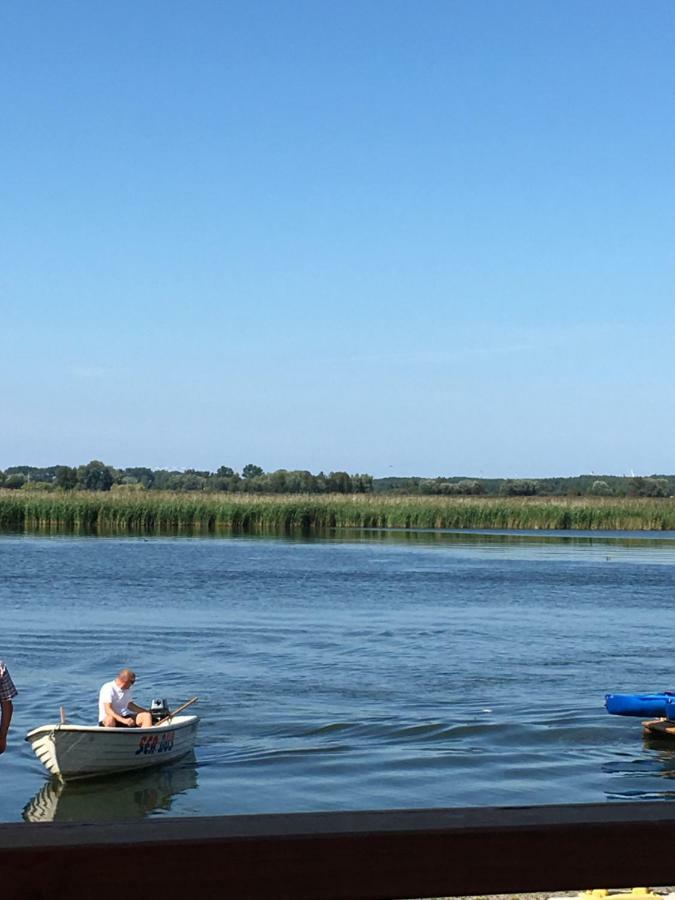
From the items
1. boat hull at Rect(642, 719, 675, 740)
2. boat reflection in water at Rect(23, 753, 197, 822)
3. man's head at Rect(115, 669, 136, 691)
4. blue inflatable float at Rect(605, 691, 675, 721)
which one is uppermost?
man's head at Rect(115, 669, 136, 691)

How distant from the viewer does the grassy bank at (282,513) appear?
7519 cm

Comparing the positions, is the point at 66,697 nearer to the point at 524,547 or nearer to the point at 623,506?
the point at 524,547

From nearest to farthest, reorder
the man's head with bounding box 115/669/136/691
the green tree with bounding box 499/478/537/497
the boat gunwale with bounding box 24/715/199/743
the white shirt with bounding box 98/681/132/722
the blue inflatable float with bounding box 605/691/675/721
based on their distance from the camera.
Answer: the boat gunwale with bounding box 24/715/199/743, the man's head with bounding box 115/669/136/691, the white shirt with bounding box 98/681/132/722, the blue inflatable float with bounding box 605/691/675/721, the green tree with bounding box 499/478/537/497

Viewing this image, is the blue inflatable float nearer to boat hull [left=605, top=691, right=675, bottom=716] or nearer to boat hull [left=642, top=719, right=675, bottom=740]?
boat hull [left=605, top=691, right=675, bottom=716]

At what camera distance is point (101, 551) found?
59656 millimetres

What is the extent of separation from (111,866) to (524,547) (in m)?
69.1

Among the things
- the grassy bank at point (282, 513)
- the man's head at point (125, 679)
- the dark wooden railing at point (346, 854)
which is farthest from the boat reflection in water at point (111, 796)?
the grassy bank at point (282, 513)

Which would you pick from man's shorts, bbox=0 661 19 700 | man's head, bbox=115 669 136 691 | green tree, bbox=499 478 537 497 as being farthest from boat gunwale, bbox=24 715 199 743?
green tree, bbox=499 478 537 497

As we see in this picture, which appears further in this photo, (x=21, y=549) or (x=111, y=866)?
(x=21, y=549)

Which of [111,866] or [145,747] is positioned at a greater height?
[111,866]

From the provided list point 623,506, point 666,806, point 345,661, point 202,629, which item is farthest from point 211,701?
point 623,506

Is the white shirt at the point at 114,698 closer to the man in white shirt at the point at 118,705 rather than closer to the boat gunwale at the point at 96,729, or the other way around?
the man in white shirt at the point at 118,705

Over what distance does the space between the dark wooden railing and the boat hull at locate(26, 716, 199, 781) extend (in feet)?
48.6

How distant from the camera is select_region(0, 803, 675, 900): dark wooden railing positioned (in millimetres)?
2174
